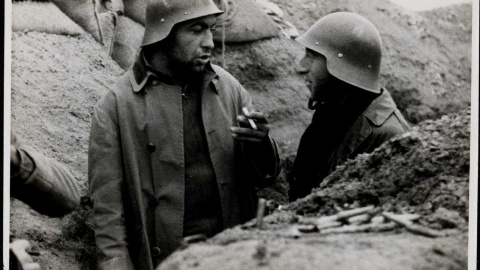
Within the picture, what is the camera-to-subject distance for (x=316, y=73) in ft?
19.3

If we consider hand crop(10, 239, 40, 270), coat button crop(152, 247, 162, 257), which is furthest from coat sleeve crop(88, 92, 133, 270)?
hand crop(10, 239, 40, 270)

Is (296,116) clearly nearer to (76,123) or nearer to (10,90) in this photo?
(76,123)

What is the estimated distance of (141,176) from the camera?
17.6 ft

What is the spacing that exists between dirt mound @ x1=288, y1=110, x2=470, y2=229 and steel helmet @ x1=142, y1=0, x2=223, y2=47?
1.33 m

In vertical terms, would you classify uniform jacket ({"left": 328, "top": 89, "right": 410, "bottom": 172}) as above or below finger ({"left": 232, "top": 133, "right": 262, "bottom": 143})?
below

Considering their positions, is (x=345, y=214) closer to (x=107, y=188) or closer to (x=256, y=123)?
(x=256, y=123)

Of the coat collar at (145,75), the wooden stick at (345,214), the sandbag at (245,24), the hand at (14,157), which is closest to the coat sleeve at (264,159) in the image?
the coat collar at (145,75)

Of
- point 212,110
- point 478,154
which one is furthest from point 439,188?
point 212,110

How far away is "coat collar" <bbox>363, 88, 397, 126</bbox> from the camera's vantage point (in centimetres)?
577

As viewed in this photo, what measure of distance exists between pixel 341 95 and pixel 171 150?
1.26 m

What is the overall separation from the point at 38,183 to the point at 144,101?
133cm

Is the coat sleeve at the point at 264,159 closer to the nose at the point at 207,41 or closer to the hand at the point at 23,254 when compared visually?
the nose at the point at 207,41

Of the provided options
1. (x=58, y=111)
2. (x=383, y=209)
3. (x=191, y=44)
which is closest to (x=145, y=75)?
(x=191, y=44)

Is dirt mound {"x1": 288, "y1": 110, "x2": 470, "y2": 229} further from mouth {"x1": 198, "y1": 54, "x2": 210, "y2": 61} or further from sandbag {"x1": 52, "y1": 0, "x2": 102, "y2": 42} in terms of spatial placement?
sandbag {"x1": 52, "y1": 0, "x2": 102, "y2": 42}
